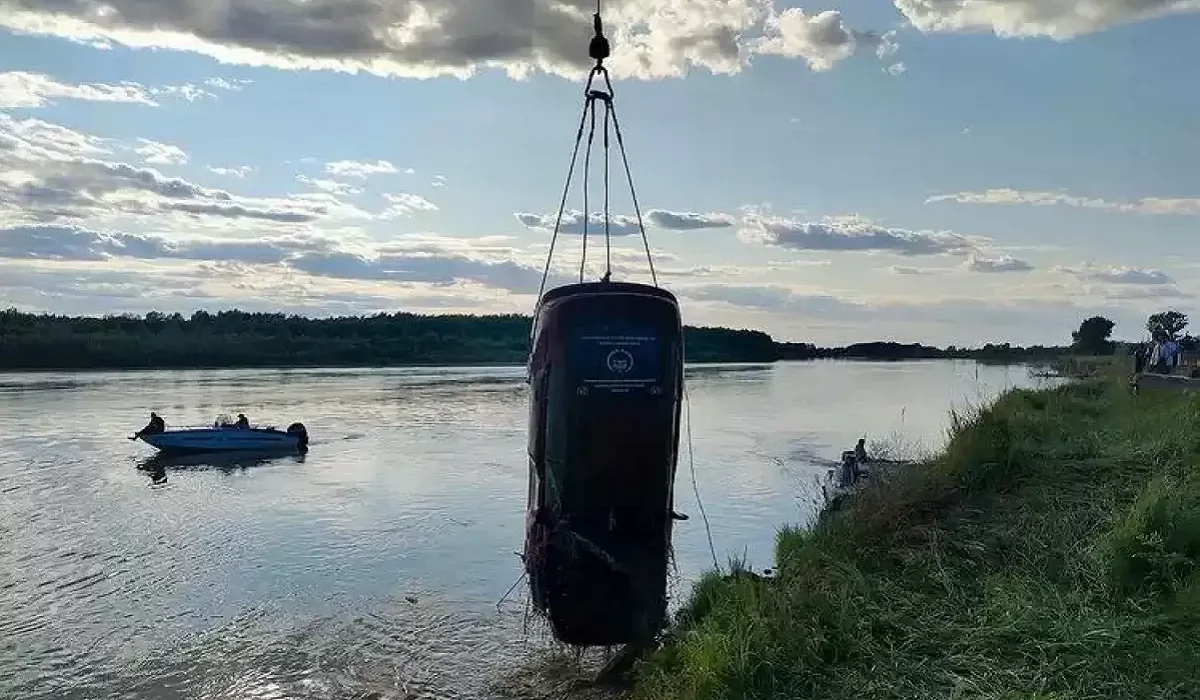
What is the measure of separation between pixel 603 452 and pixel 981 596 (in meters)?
2.74

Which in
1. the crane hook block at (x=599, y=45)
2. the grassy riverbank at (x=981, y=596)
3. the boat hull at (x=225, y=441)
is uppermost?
the crane hook block at (x=599, y=45)

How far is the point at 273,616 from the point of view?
1249cm

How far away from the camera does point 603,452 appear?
23.6 ft

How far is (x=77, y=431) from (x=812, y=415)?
2768 cm

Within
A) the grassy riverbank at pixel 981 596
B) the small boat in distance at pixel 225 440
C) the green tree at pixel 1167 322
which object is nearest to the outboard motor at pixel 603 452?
the grassy riverbank at pixel 981 596

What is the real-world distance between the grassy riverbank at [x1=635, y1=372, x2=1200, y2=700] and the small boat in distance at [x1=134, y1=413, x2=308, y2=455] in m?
22.1

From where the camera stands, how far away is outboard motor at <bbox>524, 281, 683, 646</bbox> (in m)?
7.16

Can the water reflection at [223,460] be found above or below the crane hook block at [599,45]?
below

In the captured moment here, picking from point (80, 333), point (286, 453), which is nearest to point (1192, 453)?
point (286, 453)

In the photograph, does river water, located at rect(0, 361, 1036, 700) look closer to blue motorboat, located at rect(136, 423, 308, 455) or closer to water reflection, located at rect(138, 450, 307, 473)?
water reflection, located at rect(138, 450, 307, 473)

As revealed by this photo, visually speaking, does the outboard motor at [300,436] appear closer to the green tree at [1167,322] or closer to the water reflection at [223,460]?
the water reflection at [223,460]

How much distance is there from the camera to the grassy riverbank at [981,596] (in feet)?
18.5

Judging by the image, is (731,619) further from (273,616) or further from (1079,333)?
(1079,333)

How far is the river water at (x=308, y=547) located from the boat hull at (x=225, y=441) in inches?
38.7
